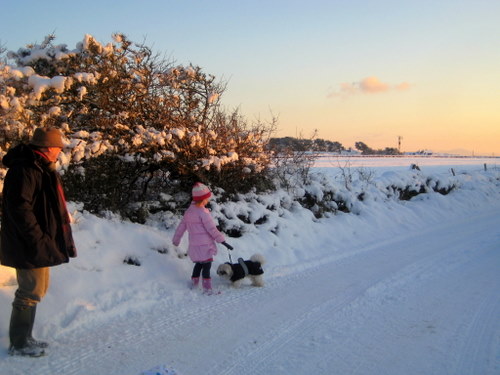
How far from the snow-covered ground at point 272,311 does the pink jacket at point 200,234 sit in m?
0.49

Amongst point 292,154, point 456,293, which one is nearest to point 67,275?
point 456,293

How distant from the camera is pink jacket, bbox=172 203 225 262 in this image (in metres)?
5.98

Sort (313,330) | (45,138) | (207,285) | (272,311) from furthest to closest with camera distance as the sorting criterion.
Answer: (207,285)
(272,311)
(313,330)
(45,138)

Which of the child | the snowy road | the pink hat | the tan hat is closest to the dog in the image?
the snowy road

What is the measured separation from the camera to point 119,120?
7.07m

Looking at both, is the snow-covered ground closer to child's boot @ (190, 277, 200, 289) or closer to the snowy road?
the snowy road

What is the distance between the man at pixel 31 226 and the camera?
3768mm

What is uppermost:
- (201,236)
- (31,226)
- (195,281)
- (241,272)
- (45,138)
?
(45,138)

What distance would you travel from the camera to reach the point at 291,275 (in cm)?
687

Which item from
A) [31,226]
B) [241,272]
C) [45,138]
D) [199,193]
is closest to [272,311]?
[241,272]

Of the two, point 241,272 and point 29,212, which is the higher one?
point 29,212

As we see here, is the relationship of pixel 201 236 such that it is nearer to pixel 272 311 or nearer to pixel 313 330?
pixel 272 311

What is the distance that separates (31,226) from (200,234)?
257cm

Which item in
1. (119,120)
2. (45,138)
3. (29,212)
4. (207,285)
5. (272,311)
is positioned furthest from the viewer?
(119,120)
